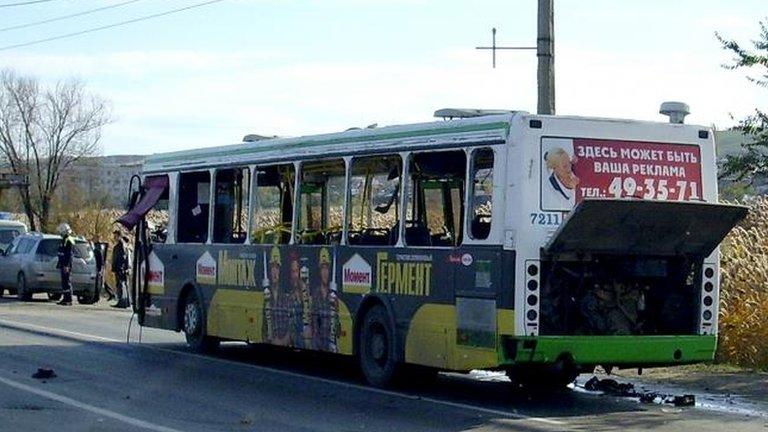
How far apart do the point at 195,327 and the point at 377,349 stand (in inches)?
186

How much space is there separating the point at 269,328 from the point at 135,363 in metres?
2.05

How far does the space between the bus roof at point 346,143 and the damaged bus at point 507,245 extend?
2 centimetres

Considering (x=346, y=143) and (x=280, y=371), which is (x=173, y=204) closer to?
(x=280, y=371)

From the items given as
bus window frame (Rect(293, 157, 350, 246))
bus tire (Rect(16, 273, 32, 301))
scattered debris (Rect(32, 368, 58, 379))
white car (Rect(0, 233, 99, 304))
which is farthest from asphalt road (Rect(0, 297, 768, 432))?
bus tire (Rect(16, 273, 32, 301))

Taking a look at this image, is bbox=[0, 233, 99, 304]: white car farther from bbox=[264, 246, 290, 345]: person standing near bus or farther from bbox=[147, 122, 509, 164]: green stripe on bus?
bbox=[264, 246, 290, 345]: person standing near bus

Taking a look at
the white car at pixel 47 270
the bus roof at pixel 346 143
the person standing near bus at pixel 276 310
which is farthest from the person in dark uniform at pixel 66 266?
the person standing near bus at pixel 276 310

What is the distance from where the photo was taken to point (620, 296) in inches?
561

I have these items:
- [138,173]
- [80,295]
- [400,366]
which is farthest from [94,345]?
[80,295]

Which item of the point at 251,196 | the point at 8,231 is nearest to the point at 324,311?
the point at 251,196

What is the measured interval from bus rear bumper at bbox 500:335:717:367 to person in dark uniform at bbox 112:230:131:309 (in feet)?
65.9

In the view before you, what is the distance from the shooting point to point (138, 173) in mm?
21281

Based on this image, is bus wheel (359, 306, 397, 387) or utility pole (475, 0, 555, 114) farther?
utility pole (475, 0, 555, 114)

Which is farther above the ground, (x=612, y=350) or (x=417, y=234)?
(x=417, y=234)

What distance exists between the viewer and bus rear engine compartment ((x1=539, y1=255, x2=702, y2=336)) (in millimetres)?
13742
